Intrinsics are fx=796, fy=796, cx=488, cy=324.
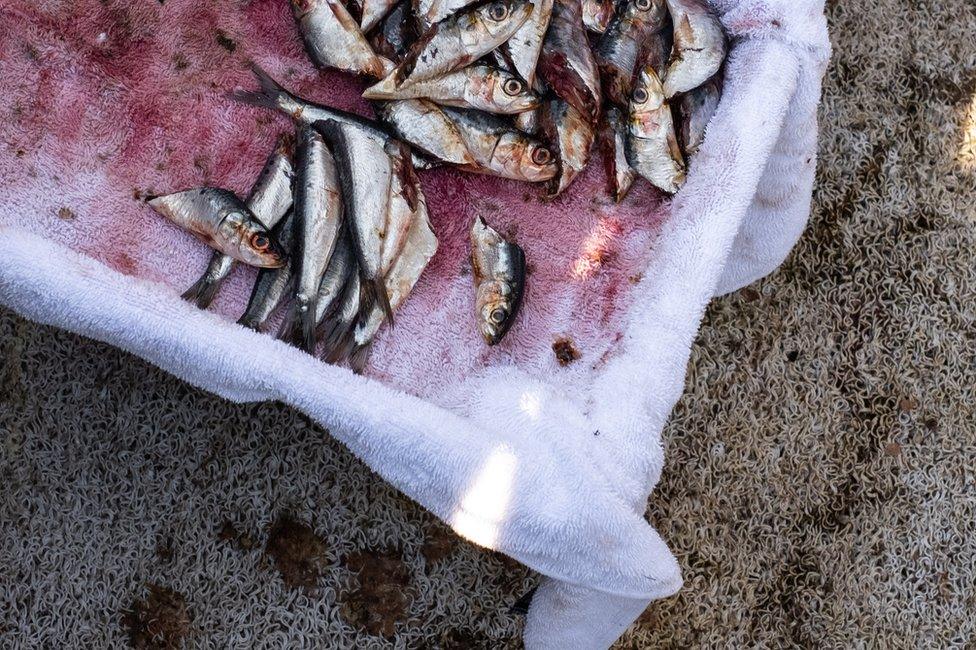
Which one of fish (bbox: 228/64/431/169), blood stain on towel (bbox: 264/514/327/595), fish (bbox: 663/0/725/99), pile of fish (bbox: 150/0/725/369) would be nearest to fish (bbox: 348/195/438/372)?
pile of fish (bbox: 150/0/725/369)

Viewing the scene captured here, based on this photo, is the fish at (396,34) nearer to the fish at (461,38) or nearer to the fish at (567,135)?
the fish at (461,38)

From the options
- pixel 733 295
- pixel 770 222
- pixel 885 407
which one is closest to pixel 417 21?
pixel 770 222

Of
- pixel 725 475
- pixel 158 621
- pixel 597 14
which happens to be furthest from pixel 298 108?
pixel 725 475

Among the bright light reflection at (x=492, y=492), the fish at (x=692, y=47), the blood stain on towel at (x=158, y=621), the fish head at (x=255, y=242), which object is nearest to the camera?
the bright light reflection at (x=492, y=492)

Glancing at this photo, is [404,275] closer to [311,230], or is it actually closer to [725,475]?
[311,230]

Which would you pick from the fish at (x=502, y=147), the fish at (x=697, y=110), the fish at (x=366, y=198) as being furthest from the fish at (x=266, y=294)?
the fish at (x=697, y=110)

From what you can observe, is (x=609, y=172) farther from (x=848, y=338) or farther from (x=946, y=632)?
(x=946, y=632)
